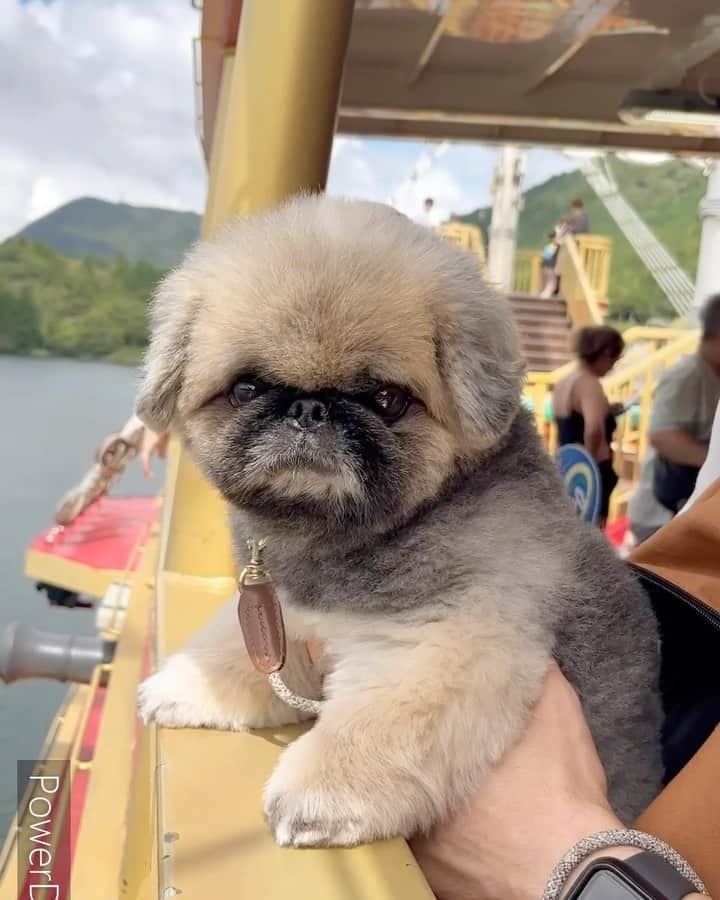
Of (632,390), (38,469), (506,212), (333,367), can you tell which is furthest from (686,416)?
(506,212)

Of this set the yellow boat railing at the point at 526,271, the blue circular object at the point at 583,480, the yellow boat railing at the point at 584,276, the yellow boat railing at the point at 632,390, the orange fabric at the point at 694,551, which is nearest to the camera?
the orange fabric at the point at 694,551

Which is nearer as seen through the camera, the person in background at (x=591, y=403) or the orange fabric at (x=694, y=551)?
the orange fabric at (x=694, y=551)

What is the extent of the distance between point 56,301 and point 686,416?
3.84 meters

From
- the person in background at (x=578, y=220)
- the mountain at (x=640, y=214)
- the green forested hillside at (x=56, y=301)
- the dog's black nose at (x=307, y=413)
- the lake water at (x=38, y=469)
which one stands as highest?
the mountain at (x=640, y=214)

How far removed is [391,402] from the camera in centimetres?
93

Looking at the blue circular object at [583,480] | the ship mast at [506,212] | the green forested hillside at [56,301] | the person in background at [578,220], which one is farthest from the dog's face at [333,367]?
the ship mast at [506,212]

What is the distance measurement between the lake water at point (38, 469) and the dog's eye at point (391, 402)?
193 cm

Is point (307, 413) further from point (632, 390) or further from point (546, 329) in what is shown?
point (546, 329)

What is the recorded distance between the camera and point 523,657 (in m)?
0.89

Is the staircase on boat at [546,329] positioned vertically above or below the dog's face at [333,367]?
above

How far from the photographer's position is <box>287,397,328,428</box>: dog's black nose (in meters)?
0.90

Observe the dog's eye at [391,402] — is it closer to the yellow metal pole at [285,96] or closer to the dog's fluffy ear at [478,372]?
the dog's fluffy ear at [478,372]

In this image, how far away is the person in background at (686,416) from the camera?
3.71m

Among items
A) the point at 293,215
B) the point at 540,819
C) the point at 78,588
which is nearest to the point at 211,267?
the point at 293,215
